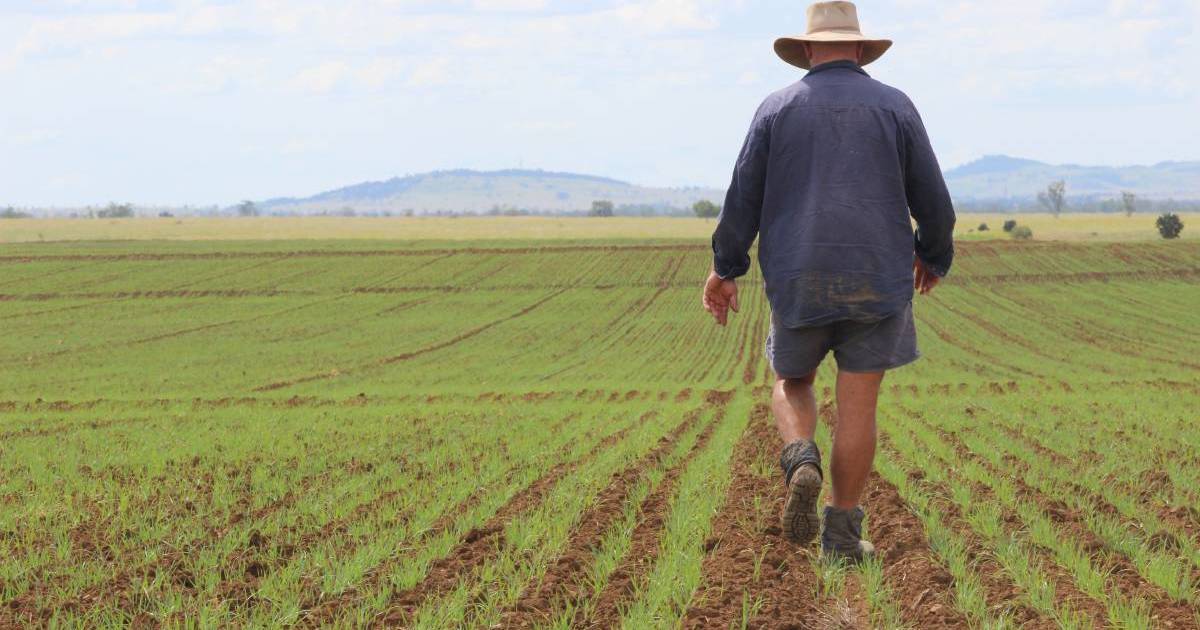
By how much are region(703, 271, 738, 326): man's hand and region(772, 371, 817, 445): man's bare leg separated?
17.6 inches

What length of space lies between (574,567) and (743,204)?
1835mm

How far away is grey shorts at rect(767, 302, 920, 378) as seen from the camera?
5.32 metres

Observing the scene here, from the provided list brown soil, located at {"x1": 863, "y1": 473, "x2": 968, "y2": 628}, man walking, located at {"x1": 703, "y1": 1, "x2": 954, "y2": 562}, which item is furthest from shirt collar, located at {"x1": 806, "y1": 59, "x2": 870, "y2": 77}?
brown soil, located at {"x1": 863, "y1": 473, "x2": 968, "y2": 628}

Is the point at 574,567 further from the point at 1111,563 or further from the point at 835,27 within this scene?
the point at 835,27

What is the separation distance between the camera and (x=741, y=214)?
18.1ft

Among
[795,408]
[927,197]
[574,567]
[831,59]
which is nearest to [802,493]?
[795,408]

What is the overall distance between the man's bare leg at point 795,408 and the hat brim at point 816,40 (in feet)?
5.02

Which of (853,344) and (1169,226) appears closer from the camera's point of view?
(853,344)

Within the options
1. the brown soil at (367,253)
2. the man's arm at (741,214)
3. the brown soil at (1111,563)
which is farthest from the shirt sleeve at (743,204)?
the brown soil at (367,253)

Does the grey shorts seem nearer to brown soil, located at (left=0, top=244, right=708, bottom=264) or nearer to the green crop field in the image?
the green crop field

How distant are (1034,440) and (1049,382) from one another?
13.2 m

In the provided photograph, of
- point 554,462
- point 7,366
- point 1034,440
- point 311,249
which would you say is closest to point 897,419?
point 1034,440

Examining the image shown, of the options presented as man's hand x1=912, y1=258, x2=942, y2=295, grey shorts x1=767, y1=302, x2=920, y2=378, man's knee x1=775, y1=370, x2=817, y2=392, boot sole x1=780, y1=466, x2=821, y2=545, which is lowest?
boot sole x1=780, y1=466, x2=821, y2=545

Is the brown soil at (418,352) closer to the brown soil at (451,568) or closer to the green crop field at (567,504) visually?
the green crop field at (567,504)
